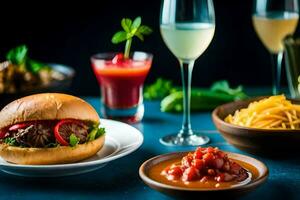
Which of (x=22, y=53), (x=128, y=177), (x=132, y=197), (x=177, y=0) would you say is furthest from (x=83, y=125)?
(x=22, y=53)

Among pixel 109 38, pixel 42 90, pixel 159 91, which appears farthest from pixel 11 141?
pixel 109 38

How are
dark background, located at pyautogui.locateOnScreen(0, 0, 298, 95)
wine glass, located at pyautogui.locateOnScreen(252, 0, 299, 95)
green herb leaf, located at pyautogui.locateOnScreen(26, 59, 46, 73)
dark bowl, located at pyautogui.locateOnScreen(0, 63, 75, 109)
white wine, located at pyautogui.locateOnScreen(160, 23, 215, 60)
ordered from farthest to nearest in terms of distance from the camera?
dark background, located at pyautogui.locateOnScreen(0, 0, 298, 95) → green herb leaf, located at pyautogui.locateOnScreen(26, 59, 46, 73) → wine glass, located at pyautogui.locateOnScreen(252, 0, 299, 95) → dark bowl, located at pyautogui.locateOnScreen(0, 63, 75, 109) → white wine, located at pyautogui.locateOnScreen(160, 23, 215, 60)

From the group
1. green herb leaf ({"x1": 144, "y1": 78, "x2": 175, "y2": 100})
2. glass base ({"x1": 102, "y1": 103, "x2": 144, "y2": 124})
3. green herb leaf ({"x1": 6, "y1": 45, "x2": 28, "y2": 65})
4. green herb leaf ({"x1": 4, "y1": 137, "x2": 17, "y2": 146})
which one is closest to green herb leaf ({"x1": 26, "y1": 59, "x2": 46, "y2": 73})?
green herb leaf ({"x1": 6, "y1": 45, "x2": 28, "y2": 65})

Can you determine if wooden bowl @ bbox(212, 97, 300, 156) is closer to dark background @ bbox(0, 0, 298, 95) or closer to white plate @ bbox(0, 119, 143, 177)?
white plate @ bbox(0, 119, 143, 177)

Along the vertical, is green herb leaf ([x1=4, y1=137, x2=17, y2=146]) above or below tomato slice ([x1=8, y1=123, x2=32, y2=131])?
below

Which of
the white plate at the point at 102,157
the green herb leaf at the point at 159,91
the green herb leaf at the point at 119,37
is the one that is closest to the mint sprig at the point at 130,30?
the green herb leaf at the point at 119,37

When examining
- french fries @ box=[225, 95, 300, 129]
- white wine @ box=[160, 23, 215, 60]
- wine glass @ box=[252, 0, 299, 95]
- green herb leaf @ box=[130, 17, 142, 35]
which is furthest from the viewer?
wine glass @ box=[252, 0, 299, 95]

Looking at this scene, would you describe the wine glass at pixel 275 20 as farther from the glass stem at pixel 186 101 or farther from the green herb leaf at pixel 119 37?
the green herb leaf at pixel 119 37
